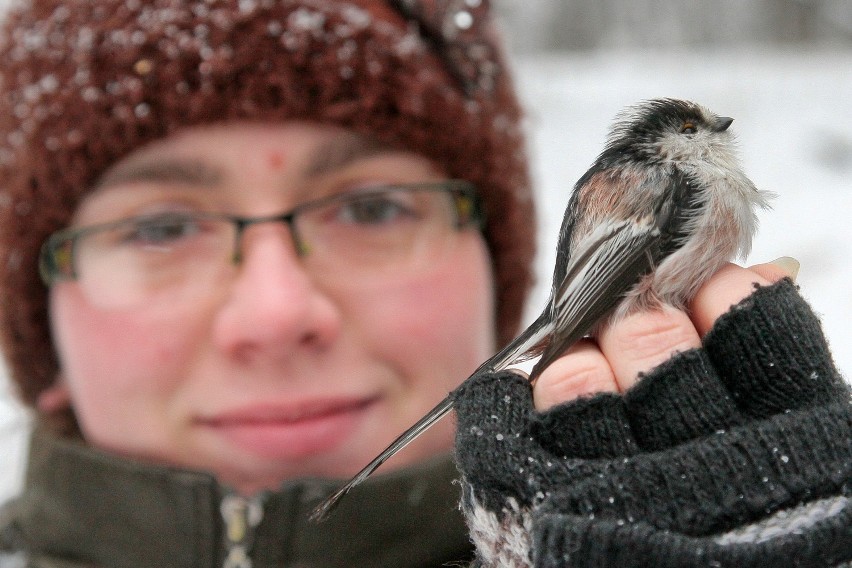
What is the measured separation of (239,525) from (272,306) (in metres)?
0.46

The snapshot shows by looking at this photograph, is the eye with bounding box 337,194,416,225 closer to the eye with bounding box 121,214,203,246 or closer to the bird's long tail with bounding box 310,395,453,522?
the eye with bounding box 121,214,203,246

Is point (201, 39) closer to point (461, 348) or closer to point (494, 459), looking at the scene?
point (461, 348)

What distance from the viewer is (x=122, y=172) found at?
171cm

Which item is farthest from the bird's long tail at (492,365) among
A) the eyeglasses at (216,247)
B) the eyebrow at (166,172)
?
the eyebrow at (166,172)

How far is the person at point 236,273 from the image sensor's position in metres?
1.57

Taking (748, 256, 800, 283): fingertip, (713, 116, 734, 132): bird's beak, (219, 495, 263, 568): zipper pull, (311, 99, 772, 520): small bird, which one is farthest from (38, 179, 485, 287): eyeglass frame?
(748, 256, 800, 283): fingertip

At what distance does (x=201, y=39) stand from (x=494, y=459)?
123 centimetres

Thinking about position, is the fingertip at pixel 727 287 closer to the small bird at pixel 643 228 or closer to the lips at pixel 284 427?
the small bird at pixel 643 228

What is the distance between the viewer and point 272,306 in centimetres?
153

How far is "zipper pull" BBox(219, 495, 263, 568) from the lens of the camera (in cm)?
151

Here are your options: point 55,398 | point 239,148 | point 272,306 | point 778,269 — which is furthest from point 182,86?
point 778,269

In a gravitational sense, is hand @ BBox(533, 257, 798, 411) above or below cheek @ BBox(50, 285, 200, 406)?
below

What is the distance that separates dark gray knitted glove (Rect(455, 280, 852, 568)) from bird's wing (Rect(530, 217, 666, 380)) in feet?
0.35

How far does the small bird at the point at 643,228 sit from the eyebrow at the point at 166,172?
0.83m
